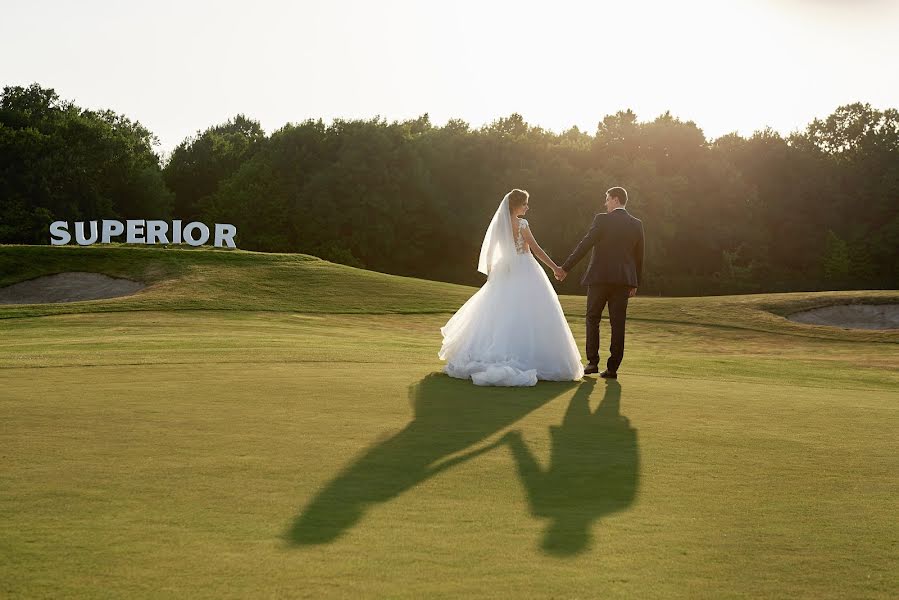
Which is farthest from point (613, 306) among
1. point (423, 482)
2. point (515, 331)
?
point (423, 482)

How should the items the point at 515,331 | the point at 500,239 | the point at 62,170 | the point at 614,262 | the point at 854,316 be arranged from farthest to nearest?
1. the point at 62,170
2. the point at 854,316
3. the point at 614,262
4. the point at 500,239
5. the point at 515,331

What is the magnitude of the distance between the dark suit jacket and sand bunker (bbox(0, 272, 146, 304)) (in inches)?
1075

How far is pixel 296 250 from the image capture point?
3027 inches

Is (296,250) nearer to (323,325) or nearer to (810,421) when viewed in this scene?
(323,325)

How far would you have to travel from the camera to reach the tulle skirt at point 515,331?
13609mm

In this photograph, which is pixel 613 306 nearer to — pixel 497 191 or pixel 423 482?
pixel 423 482

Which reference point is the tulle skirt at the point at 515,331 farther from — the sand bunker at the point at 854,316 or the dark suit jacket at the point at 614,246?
the sand bunker at the point at 854,316

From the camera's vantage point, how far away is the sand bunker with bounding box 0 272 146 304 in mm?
37875

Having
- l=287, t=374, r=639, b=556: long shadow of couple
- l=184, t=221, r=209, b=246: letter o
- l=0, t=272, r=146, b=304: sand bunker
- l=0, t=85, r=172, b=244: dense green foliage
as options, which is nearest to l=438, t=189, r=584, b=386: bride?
l=287, t=374, r=639, b=556: long shadow of couple

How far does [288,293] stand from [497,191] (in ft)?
146

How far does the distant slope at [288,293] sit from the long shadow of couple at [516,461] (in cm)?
2203

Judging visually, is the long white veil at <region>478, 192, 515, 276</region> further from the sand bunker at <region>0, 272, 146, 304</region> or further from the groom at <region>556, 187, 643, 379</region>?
the sand bunker at <region>0, 272, 146, 304</region>

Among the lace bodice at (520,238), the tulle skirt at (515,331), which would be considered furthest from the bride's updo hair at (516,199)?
the tulle skirt at (515,331)

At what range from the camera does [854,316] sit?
34625 mm
